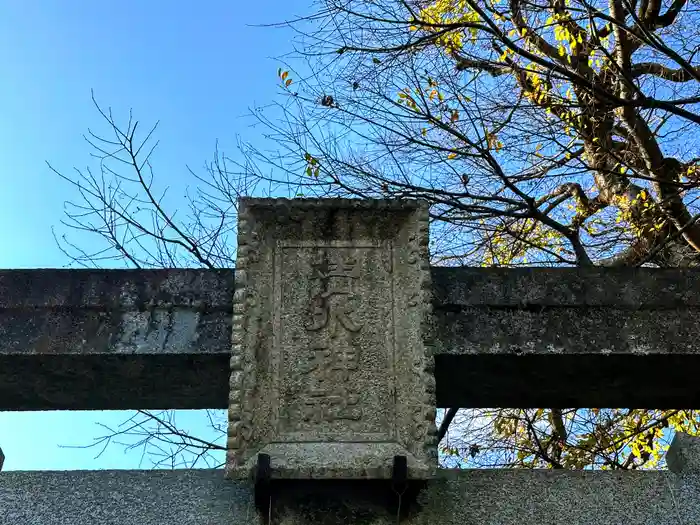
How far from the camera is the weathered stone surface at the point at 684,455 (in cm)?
277

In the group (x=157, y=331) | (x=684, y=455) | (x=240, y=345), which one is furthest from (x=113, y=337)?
(x=684, y=455)

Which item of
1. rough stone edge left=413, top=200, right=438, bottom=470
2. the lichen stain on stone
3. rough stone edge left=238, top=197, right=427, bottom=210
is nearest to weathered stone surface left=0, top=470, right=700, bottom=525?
rough stone edge left=413, top=200, right=438, bottom=470

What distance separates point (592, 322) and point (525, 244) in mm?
3049

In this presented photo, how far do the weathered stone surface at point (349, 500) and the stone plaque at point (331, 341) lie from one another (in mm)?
177

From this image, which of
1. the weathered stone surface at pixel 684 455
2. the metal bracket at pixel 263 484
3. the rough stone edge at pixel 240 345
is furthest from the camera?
the weathered stone surface at pixel 684 455

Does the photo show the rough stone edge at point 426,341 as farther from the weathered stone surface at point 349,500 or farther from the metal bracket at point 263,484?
the metal bracket at point 263,484

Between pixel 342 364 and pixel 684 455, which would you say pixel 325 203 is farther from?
pixel 684 455

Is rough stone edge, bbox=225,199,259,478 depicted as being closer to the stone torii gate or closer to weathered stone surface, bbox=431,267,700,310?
the stone torii gate

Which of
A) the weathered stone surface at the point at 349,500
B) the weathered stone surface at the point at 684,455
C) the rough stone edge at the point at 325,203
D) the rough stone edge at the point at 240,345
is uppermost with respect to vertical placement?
the rough stone edge at the point at 325,203

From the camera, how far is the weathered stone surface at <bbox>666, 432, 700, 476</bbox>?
277 cm

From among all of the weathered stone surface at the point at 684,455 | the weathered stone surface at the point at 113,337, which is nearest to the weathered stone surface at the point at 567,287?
the weathered stone surface at the point at 684,455

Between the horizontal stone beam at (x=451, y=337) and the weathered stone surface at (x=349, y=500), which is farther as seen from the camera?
the horizontal stone beam at (x=451, y=337)

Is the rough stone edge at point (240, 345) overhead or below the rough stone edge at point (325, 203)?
below

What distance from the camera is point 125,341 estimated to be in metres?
2.83
